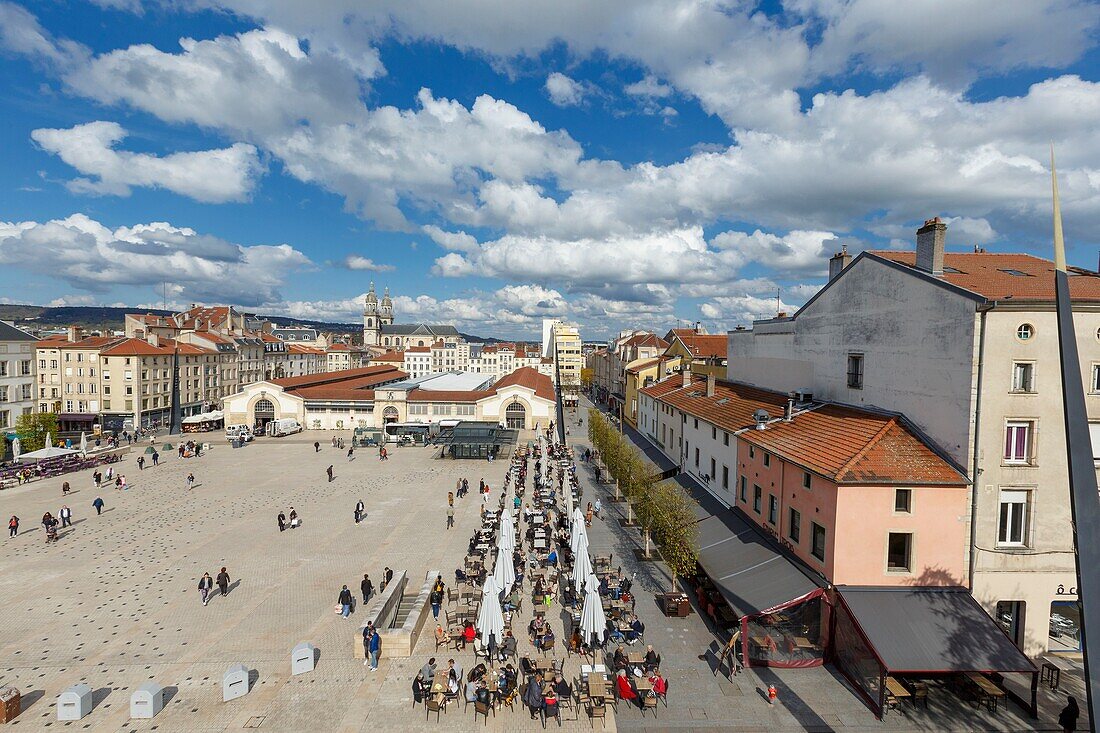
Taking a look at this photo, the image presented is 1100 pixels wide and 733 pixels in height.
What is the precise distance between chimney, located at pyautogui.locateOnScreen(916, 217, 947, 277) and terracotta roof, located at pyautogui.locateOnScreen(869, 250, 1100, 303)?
0.44 m

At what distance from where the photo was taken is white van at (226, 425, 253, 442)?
57.6m

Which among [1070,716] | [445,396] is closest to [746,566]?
[1070,716]

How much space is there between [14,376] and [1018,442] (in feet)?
229

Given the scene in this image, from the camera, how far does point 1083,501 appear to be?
5.88 m

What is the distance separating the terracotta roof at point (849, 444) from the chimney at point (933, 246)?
5435 millimetres

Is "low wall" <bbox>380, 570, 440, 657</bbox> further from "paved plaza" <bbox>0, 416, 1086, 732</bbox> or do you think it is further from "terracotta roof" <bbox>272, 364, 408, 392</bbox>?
"terracotta roof" <bbox>272, 364, 408, 392</bbox>

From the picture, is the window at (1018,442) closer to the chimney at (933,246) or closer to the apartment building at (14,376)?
the chimney at (933,246)

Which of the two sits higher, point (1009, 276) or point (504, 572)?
point (1009, 276)

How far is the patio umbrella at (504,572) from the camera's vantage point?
1884 cm

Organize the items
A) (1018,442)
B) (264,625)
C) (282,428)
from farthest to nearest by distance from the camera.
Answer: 1. (282,428)
2. (264,625)
3. (1018,442)

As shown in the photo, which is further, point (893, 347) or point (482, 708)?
point (893, 347)

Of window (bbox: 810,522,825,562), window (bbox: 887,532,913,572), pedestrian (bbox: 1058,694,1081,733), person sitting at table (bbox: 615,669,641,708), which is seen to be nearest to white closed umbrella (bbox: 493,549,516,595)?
person sitting at table (bbox: 615,669,641,708)

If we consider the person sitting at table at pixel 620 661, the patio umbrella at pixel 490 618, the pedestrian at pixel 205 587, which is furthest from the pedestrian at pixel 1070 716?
the pedestrian at pixel 205 587

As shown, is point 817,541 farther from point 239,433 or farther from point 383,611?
point 239,433
